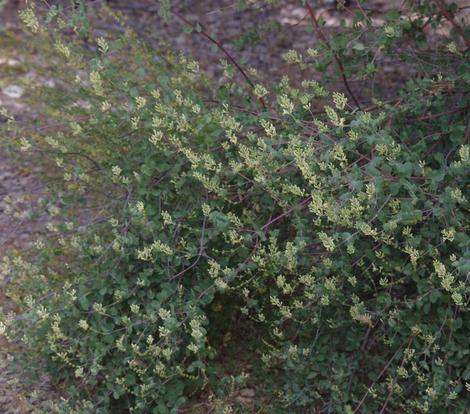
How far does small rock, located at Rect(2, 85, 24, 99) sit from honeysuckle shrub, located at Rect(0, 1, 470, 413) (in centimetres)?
196

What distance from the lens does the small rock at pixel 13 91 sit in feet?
16.1

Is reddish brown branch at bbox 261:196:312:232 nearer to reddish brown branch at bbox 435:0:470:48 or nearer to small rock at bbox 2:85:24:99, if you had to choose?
reddish brown branch at bbox 435:0:470:48

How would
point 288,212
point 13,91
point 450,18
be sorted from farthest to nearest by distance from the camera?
point 13,91, point 450,18, point 288,212

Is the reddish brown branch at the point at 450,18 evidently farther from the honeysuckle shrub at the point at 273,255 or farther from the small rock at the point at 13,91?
the small rock at the point at 13,91

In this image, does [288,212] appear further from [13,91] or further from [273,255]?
[13,91]

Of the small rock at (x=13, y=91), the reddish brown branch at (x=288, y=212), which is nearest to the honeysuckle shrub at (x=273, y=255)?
the reddish brown branch at (x=288, y=212)

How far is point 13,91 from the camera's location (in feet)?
16.2

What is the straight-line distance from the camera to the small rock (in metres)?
4.91

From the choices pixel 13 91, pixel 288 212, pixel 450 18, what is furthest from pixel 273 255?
pixel 13 91

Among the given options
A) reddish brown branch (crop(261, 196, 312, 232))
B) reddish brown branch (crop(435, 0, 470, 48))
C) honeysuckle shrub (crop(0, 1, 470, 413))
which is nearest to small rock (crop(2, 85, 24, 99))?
honeysuckle shrub (crop(0, 1, 470, 413))

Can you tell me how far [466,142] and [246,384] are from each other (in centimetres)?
119

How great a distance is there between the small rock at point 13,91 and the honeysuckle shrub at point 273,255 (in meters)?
1.96

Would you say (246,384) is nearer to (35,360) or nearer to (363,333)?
(363,333)

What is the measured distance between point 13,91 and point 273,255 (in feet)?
9.96
